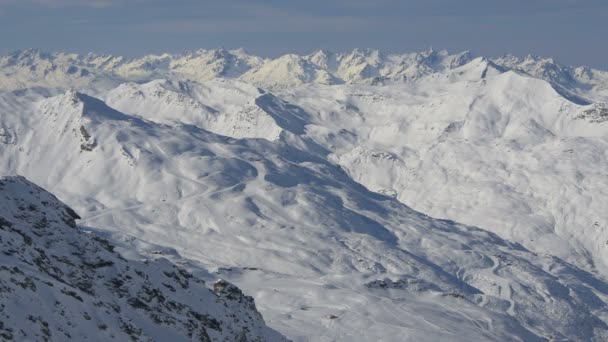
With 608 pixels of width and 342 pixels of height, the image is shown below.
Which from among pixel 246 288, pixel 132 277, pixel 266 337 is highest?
pixel 132 277

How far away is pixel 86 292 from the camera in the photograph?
5025 centimetres

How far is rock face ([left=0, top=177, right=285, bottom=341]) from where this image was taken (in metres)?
40.6

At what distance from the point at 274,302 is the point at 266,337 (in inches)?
4406

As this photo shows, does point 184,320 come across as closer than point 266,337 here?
Yes

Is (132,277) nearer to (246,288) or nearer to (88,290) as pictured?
(88,290)

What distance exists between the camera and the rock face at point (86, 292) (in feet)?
133

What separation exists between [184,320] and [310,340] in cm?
8082

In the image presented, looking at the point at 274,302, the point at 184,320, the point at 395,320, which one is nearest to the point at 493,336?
the point at 395,320

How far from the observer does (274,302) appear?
176750mm

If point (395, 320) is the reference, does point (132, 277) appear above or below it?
above

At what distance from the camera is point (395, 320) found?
546ft

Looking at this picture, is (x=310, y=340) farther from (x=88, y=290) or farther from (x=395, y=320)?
(x=88, y=290)

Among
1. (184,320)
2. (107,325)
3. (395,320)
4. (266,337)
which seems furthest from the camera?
(395,320)

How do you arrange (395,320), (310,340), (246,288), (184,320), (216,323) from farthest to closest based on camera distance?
(246,288) < (395,320) < (310,340) < (216,323) < (184,320)
